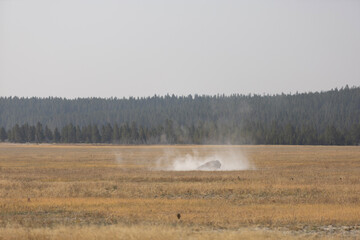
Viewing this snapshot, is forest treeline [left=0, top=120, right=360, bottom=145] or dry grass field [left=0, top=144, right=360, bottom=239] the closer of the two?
dry grass field [left=0, top=144, right=360, bottom=239]

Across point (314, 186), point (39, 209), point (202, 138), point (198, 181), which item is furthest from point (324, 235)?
point (202, 138)

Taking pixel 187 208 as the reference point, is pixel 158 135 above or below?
above

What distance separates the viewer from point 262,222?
24.3m

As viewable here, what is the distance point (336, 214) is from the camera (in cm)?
2672

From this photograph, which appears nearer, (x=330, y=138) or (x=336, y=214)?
(x=336, y=214)

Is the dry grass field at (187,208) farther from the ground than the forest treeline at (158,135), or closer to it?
closer to it

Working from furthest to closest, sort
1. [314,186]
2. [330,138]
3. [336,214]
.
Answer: [330,138], [314,186], [336,214]

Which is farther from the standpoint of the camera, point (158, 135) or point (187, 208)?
point (158, 135)

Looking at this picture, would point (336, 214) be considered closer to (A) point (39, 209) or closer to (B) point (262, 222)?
(B) point (262, 222)

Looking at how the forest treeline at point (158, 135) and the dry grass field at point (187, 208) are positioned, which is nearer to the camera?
the dry grass field at point (187, 208)

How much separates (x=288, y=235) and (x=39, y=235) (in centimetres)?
910

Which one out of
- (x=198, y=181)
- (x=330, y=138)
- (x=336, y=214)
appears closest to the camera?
(x=336, y=214)

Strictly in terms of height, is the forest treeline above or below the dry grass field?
above

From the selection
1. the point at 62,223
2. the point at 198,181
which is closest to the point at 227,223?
the point at 62,223
